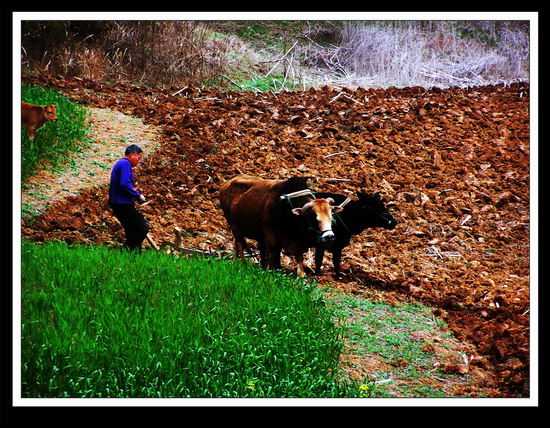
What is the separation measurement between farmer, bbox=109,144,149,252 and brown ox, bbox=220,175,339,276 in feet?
4.89

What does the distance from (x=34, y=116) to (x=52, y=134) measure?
0.81m

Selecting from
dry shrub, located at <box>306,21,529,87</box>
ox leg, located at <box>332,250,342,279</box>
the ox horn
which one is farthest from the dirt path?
dry shrub, located at <box>306,21,529,87</box>

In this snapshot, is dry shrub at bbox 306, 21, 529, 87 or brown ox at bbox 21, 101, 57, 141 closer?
brown ox at bbox 21, 101, 57, 141

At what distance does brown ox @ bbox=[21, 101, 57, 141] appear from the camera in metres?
7.87

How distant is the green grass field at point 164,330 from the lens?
5781 millimetres

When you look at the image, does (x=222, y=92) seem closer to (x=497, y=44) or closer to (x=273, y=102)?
(x=273, y=102)

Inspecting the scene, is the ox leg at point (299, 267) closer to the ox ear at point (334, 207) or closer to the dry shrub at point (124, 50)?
the ox ear at point (334, 207)

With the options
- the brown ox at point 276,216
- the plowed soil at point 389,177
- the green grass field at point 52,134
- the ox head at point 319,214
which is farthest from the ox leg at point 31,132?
the ox head at point 319,214

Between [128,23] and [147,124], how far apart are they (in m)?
2.81

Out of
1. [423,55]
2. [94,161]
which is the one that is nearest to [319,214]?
[94,161]

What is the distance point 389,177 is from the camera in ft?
37.4

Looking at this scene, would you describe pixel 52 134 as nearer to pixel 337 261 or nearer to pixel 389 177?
pixel 337 261

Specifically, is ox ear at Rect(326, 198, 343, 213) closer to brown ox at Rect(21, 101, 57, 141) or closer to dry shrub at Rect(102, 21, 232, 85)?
dry shrub at Rect(102, 21, 232, 85)

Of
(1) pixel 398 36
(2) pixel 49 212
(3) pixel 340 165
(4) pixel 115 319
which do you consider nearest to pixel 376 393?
(4) pixel 115 319
